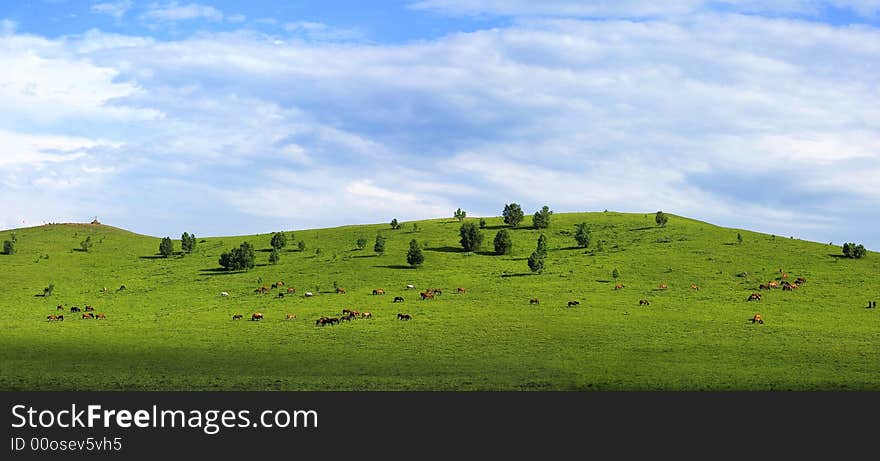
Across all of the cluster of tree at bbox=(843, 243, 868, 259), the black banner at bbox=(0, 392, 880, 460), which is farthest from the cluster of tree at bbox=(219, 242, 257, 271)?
the cluster of tree at bbox=(843, 243, 868, 259)

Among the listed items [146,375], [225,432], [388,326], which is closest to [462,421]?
[225,432]

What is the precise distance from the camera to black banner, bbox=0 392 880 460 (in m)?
31.7

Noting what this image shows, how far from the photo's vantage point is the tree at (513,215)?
118875mm

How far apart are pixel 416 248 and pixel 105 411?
6017 cm

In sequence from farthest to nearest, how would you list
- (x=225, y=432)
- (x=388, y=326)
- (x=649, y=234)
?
(x=649, y=234)
(x=388, y=326)
(x=225, y=432)

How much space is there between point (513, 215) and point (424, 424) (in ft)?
280

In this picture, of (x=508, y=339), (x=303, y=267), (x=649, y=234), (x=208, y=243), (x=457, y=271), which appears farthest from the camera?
(x=208, y=243)

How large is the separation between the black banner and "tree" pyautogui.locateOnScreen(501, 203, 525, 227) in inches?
3015

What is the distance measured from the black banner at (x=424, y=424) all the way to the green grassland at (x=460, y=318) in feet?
12.4

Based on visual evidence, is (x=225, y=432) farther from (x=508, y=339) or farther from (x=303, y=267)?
(x=303, y=267)

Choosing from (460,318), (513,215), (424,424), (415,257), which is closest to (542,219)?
(513,215)

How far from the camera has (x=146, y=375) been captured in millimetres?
48688

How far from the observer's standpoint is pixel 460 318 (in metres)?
68.4

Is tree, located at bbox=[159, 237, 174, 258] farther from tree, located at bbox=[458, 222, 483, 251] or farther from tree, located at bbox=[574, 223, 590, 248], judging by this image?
tree, located at bbox=[574, 223, 590, 248]
